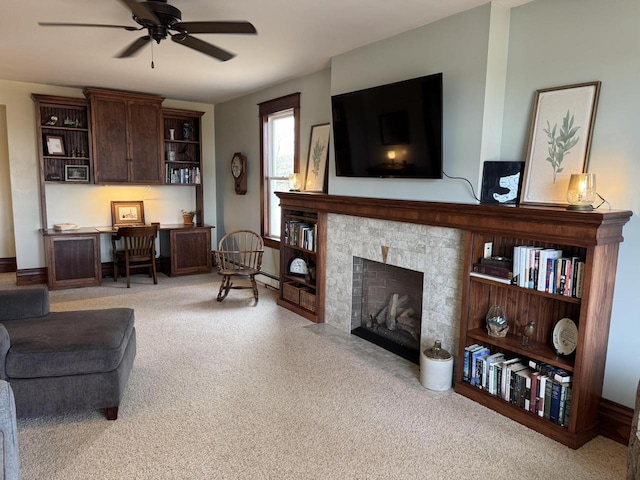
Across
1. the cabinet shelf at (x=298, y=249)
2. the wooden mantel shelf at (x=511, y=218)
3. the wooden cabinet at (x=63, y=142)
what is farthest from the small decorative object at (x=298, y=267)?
the wooden cabinet at (x=63, y=142)

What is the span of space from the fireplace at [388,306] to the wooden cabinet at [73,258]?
3.61m

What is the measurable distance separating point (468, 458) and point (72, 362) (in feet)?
7.27

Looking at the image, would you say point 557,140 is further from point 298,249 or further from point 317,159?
point 298,249

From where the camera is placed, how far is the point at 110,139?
584 cm

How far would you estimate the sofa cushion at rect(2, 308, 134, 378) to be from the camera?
242 cm

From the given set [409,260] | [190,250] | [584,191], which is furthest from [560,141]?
[190,250]

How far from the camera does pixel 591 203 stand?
2412 mm

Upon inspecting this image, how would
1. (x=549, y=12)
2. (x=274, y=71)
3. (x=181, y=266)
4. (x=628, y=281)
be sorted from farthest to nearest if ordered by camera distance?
(x=181, y=266), (x=274, y=71), (x=549, y=12), (x=628, y=281)

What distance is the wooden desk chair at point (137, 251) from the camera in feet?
18.4

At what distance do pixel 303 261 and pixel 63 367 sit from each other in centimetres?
271

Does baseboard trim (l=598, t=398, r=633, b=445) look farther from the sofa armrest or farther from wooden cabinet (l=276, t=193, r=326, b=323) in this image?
the sofa armrest

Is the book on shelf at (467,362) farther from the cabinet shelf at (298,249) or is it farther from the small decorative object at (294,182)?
the small decorative object at (294,182)

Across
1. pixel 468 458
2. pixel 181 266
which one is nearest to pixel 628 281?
pixel 468 458

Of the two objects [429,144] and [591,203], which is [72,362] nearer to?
[429,144]
